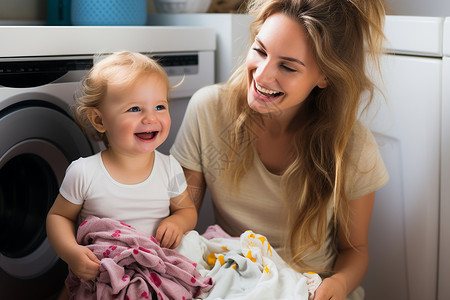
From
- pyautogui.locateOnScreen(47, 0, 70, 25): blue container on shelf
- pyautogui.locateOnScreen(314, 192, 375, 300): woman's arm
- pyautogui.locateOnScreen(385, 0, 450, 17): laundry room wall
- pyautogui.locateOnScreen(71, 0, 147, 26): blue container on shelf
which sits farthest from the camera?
pyautogui.locateOnScreen(385, 0, 450, 17): laundry room wall

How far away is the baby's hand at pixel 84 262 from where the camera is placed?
3.06ft

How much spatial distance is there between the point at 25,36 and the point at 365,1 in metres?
0.73

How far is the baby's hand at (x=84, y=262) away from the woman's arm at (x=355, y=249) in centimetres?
56

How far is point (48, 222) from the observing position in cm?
102

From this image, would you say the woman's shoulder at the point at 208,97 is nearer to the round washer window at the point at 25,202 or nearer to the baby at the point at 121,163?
the baby at the point at 121,163

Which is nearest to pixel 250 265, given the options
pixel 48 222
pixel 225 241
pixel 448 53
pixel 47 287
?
pixel 225 241

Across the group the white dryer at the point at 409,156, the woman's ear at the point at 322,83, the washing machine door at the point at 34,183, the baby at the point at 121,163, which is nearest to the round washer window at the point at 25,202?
the washing machine door at the point at 34,183

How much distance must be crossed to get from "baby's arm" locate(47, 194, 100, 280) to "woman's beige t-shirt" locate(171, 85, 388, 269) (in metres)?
0.34

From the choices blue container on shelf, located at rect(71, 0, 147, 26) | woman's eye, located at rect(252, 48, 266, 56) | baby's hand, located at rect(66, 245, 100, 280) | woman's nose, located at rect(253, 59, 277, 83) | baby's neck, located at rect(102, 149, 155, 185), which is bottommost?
baby's hand, located at rect(66, 245, 100, 280)

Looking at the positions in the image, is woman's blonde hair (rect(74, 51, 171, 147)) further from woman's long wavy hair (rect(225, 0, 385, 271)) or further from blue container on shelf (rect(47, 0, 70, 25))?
blue container on shelf (rect(47, 0, 70, 25))

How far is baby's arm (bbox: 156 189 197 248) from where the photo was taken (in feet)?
3.46

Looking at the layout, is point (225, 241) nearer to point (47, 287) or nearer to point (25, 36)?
point (47, 287)

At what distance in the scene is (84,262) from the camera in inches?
36.8

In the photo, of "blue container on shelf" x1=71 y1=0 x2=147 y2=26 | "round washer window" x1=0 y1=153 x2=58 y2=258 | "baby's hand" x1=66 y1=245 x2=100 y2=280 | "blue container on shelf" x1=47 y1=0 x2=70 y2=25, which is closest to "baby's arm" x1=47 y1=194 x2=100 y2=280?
"baby's hand" x1=66 y1=245 x2=100 y2=280
